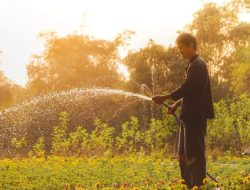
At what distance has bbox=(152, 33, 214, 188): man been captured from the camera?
657cm

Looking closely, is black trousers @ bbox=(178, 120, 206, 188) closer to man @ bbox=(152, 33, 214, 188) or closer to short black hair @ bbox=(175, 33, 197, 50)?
man @ bbox=(152, 33, 214, 188)

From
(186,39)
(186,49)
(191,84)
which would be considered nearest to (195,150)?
(191,84)

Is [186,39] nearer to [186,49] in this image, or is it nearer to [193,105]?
[186,49]

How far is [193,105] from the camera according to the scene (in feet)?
21.8

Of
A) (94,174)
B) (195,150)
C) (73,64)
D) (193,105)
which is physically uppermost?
(73,64)

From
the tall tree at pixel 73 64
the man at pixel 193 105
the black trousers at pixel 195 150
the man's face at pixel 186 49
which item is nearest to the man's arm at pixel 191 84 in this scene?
the man at pixel 193 105

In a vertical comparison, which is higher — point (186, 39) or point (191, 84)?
point (186, 39)

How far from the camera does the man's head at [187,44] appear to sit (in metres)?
6.54

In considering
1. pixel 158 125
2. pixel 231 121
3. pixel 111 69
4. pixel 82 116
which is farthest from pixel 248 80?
pixel 111 69

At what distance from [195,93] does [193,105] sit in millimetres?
143

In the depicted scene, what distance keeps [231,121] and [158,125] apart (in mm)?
2775

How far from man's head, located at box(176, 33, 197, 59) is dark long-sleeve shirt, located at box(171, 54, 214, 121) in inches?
3.0

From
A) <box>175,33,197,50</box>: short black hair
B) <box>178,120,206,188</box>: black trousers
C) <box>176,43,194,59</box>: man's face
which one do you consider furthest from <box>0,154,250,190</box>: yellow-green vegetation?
<box>175,33,197,50</box>: short black hair

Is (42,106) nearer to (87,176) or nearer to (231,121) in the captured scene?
(231,121)
